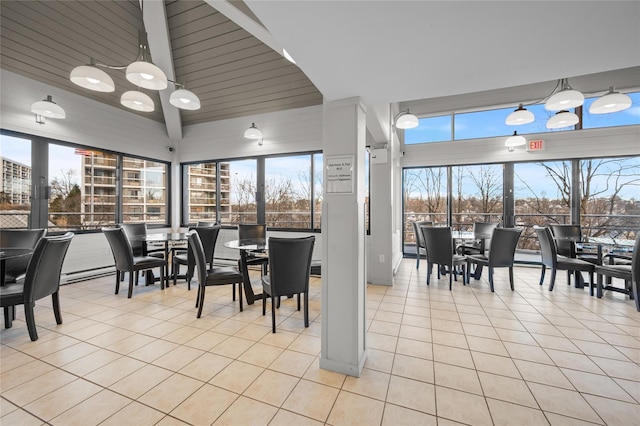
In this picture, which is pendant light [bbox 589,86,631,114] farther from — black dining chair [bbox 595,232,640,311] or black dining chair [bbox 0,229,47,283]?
black dining chair [bbox 0,229,47,283]

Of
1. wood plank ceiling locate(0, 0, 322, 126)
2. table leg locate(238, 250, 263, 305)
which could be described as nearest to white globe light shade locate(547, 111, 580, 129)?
wood plank ceiling locate(0, 0, 322, 126)

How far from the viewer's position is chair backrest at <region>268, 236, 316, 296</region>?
2660mm

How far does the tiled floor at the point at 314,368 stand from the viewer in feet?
5.34

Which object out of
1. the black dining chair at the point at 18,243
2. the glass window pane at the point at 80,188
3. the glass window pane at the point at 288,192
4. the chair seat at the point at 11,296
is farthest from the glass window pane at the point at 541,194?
the glass window pane at the point at 80,188

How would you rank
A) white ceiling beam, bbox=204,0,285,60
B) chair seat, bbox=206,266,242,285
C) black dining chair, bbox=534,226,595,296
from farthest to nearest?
black dining chair, bbox=534,226,595,296 < white ceiling beam, bbox=204,0,285,60 < chair seat, bbox=206,266,242,285

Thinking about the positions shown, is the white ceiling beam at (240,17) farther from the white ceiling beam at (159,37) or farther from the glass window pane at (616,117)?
the glass window pane at (616,117)

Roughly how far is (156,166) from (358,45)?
6.14 meters

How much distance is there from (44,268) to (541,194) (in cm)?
790

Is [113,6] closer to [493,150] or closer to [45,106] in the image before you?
[45,106]

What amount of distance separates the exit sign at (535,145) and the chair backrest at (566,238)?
64.6 inches

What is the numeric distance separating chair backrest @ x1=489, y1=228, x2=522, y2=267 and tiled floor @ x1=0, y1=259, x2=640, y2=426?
0.76 m

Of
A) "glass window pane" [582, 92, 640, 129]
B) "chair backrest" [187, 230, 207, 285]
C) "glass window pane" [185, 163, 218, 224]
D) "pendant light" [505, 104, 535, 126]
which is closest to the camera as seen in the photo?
"chair backrest" [187, 230, 207, 285]

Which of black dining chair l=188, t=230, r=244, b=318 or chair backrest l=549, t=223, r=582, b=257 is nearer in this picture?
black dining chair l=188, t=230, r=244, b=318

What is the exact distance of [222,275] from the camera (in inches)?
123
